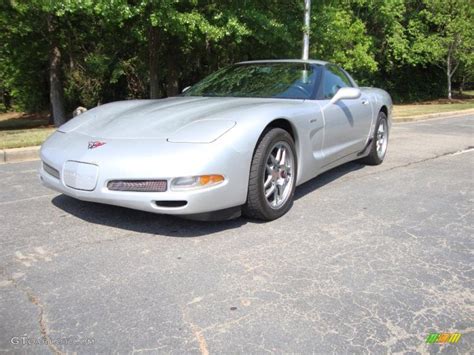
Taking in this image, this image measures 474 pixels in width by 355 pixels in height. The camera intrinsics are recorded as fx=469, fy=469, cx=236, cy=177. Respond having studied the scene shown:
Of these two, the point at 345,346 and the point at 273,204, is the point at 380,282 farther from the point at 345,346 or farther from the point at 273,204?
the point at 273,204

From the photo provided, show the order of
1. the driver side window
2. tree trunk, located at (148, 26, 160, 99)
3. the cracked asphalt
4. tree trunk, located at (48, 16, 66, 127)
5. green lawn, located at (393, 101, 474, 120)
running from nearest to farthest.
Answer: the cracked asphalt, the driver side window, tree trunk, located at (148, 26, 160, 99), green lawn, located at (393, 101, 474, 120), tree trunk, located at (48, 16, 66, 127)

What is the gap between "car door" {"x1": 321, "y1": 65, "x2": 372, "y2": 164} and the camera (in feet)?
14.5

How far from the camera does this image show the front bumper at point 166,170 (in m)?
3.07

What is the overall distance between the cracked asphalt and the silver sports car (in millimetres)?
308

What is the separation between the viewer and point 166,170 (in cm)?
306

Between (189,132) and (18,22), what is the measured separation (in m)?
14.6

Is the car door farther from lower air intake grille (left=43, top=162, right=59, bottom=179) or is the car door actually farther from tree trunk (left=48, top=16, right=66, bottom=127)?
tree trunk (left=48, top=16, right=66, bottom=127)

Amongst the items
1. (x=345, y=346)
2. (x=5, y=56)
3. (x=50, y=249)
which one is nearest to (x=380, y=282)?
(x=345, y=346)

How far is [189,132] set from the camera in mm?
3301

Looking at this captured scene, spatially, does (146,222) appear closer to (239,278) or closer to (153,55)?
(239,278)

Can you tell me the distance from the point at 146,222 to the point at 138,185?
0.56 metres

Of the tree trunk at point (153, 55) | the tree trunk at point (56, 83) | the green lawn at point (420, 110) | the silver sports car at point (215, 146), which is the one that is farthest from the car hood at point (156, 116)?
the tree trunk at point (56, 83)

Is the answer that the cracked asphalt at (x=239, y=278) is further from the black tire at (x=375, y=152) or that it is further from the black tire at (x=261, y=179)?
the black tire at (x=375, y=152)

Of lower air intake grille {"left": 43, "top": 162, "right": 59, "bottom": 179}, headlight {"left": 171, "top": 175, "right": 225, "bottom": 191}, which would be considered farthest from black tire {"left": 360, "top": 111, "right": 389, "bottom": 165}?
lower air intake grille {"left": 43, "top": 162, "right": 59, "bottom": 179}
